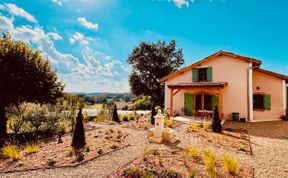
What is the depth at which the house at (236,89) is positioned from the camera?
45.7 feet

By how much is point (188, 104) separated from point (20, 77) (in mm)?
13595

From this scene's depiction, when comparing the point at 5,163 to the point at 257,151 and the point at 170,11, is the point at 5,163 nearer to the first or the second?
the point at 257,151

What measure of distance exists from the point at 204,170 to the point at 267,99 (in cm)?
1356

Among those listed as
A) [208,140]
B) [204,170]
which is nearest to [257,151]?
[208,140]

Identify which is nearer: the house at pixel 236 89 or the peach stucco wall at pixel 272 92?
the house at pixel 236 89

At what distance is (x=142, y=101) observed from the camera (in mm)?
37438

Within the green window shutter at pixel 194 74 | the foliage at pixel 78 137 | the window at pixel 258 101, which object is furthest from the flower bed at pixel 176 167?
the window at pixel 258 101

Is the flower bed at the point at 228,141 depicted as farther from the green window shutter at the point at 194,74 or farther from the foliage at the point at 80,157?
the green window shutter at the point at 194,74

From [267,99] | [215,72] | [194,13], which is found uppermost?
[194,13]

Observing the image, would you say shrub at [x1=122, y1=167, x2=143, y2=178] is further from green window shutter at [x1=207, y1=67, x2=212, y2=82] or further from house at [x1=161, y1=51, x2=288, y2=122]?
green window shutter at [x1=207, y1=67, x2=212, y2=82]

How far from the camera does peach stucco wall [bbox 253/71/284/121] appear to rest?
14641mm

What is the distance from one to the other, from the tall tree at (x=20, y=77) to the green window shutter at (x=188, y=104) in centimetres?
1176

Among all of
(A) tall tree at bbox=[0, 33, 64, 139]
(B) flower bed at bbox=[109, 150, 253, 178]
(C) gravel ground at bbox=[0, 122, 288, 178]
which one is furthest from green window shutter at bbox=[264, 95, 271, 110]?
(A) tall tree at bbox=[0, 33, 64, 139]

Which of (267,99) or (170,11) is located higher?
(170,11)
